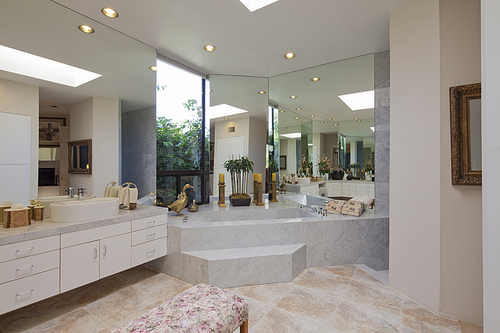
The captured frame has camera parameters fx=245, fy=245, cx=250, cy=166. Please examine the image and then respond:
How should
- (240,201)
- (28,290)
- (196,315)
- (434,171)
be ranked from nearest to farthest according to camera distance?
(196,315) < (28,290) < (434,171) < (240,201)

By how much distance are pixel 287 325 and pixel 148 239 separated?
5.20 ft

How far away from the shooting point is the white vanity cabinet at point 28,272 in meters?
1.65

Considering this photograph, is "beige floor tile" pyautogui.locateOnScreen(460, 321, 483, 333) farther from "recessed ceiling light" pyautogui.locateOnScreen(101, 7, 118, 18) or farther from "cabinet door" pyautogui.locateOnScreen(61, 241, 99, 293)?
"recessed ceiling light" pyautogui.locateOnScreen(101, 7, 118, 18)

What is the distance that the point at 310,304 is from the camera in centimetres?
213

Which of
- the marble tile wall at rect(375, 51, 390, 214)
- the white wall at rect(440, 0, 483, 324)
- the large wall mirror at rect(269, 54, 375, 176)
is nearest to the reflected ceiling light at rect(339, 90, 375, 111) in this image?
the large wall mirror at rect(269, 54, 375, 176)

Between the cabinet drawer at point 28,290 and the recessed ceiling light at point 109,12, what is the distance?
2.33 m

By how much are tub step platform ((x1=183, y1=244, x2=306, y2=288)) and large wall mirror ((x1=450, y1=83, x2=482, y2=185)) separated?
1617 millimetres

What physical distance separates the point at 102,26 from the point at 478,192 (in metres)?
3.72

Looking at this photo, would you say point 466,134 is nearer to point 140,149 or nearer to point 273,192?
point 273,192

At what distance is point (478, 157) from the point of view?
69.4 inches

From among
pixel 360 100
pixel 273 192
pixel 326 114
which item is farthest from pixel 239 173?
pixel 360 100
